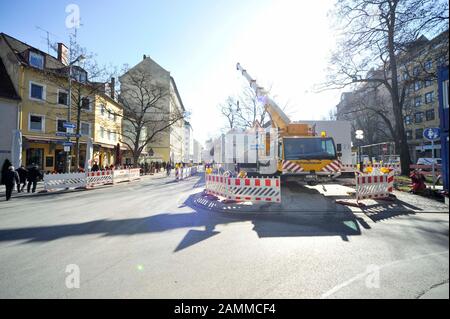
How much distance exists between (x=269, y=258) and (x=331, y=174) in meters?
8.27

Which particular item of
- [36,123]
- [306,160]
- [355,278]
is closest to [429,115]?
[306,160]

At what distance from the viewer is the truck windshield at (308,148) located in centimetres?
1159

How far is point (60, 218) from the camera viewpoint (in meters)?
7.45

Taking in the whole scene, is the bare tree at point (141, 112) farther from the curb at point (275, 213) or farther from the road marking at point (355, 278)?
the road marking at point (355, 278)

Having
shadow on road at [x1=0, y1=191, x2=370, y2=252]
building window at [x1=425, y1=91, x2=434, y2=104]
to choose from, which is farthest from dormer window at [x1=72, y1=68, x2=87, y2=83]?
building window at [x1=425, y1=91, x2=434, y2=104]

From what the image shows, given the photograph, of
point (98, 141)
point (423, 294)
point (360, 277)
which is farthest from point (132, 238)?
point (98, 141)

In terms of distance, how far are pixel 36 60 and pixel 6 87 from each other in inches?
162

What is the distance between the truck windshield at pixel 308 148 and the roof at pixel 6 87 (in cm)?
2314

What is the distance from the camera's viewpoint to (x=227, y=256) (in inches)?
172

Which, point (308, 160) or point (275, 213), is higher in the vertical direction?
point (308, 160)

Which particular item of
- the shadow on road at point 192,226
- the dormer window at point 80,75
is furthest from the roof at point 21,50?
the shadow on road at point 192,226

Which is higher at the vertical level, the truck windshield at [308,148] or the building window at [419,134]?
the building window at [419,134]

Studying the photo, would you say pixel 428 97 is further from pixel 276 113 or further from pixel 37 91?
pixel 37 91

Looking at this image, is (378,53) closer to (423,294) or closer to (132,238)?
(423,294)
